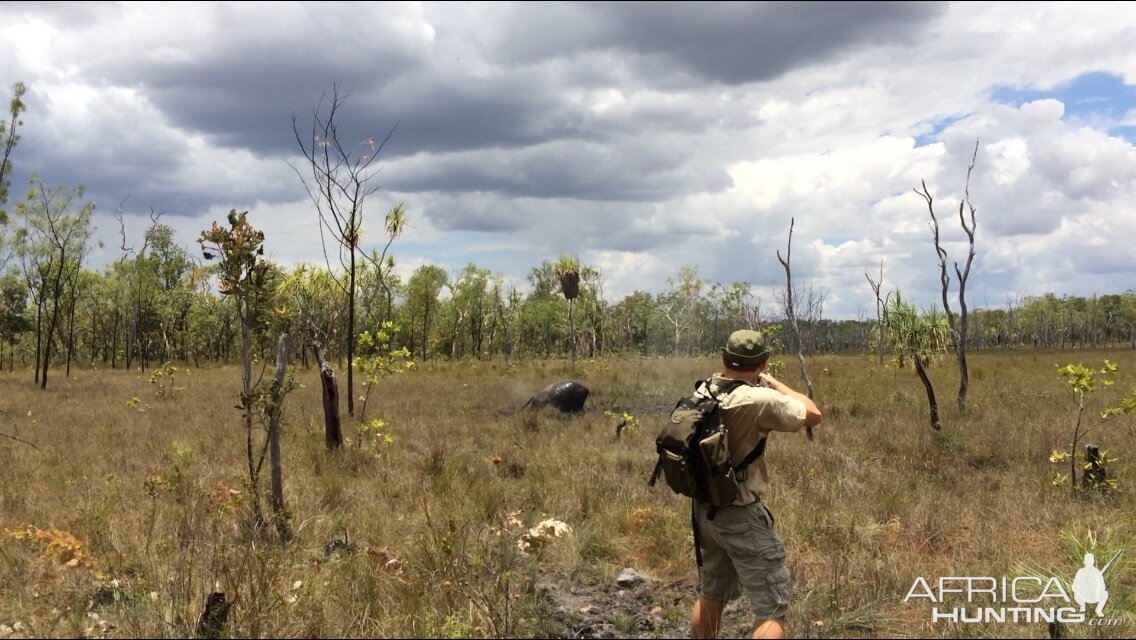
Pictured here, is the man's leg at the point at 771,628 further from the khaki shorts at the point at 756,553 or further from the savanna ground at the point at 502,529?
the savanna ground at the point at 502,529

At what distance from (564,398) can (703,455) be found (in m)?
11.1

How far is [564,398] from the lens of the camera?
14352 mm

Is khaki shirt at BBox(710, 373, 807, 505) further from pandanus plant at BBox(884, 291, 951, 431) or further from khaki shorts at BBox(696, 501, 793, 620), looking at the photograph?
pandanus plant at BBox(884, 291, 951, 431)

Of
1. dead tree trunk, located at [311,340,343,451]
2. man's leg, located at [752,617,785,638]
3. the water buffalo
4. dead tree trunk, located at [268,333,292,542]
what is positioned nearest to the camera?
man's leg, located at [752,617,785,638]

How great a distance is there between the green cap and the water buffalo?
10.7 metres

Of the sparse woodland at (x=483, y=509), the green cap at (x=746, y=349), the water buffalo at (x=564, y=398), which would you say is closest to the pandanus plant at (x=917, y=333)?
the sparse woodland at (x=483, y=509)

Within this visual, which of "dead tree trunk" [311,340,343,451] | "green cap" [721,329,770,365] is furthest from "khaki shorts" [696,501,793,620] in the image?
"dead tree trunk" [311,340,343,451]

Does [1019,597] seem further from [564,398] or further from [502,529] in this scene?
[564,398]

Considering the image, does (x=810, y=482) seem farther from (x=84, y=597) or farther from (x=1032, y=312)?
(x=1032, y=312)

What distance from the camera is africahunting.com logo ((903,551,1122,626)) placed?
13.0 feet

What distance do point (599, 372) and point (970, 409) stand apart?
12.3m

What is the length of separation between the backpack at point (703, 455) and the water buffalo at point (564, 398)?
1067cm

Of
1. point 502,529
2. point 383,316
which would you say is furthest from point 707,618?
point 383,316

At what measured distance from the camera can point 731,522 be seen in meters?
3.45
